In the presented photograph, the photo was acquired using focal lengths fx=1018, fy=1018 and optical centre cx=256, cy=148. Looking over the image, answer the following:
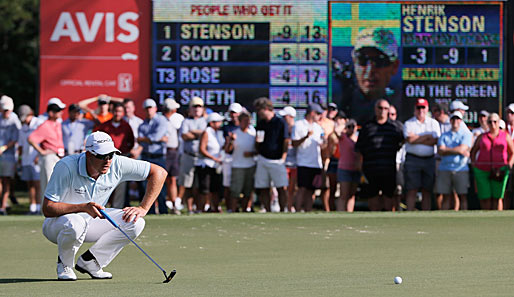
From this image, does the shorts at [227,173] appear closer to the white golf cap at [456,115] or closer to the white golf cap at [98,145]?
the white golf cap at [456,115]

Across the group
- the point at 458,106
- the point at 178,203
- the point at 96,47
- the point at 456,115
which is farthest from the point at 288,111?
the point at 96,47

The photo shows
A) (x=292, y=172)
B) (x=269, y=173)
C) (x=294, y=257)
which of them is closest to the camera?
(x=294, y=257)

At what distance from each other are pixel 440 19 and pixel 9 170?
7.77 m

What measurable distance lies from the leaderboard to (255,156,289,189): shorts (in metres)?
2.33

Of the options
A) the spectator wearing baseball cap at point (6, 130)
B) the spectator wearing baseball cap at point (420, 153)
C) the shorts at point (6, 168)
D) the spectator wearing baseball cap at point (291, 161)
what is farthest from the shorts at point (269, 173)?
the shorts at point (6, 168)

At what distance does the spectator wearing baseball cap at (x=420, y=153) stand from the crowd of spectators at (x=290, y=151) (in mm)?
15

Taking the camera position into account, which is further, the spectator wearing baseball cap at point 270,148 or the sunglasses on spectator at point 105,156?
the spectator wearing baseball cap at point 270,148

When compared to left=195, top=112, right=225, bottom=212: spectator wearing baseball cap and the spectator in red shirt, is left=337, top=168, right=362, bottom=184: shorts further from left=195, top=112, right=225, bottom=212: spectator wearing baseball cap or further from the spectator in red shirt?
the spectator in red shirt

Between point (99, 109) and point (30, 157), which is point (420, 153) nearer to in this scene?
point (99, 109)

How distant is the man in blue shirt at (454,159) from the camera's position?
15.0 m

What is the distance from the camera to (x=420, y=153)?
15.4 meters

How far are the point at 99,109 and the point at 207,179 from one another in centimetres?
210

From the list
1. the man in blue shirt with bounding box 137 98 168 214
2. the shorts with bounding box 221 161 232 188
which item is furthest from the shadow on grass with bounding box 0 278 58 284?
the shorts with bounding box 221 161 232 188

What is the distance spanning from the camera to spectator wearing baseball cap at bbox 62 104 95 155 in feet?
51.9
